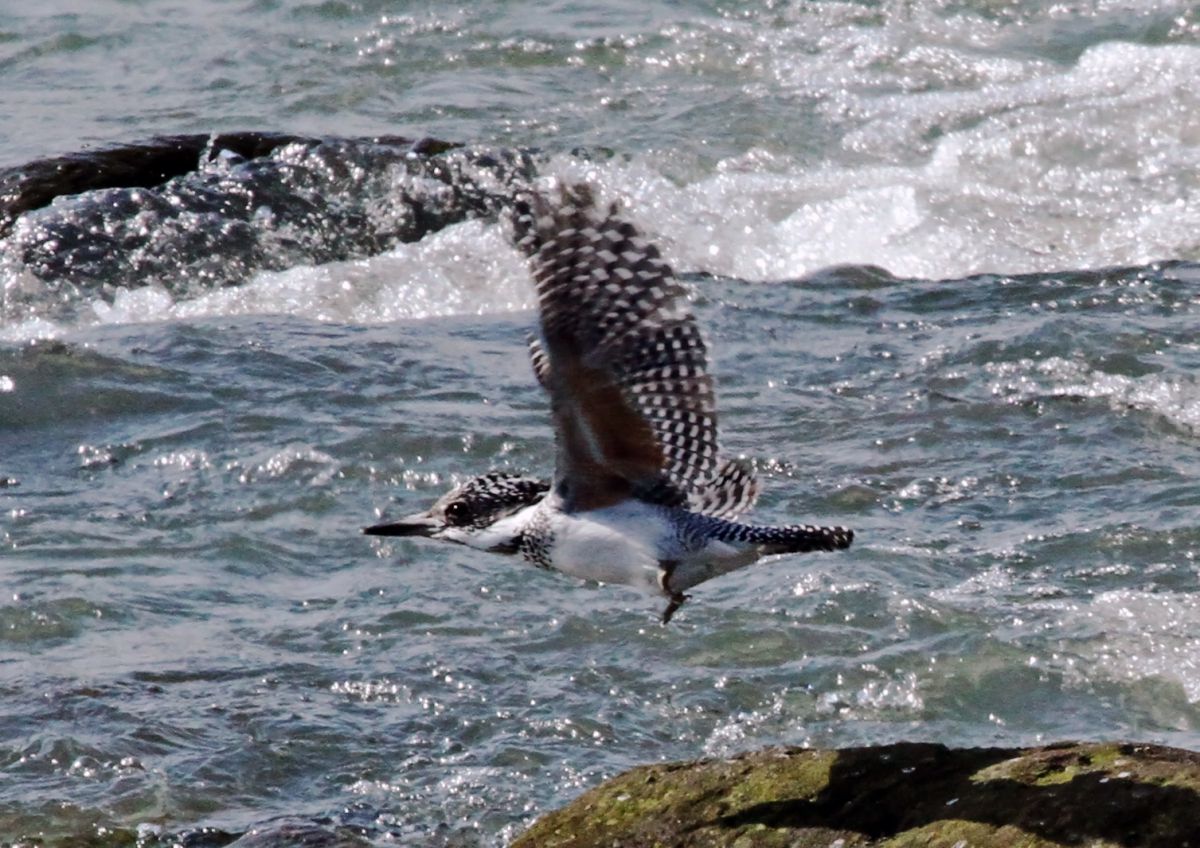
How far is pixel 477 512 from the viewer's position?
521cm

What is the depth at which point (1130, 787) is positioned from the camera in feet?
11.7

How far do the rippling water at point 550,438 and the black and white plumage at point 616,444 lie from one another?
732 mm

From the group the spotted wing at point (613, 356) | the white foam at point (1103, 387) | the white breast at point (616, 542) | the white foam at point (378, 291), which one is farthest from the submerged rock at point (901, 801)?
the white foam at point (378, 291)

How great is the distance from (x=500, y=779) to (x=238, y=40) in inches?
356

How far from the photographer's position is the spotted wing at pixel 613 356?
4.54 meters

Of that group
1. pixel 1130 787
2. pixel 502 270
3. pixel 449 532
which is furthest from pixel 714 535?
pixel 502 270

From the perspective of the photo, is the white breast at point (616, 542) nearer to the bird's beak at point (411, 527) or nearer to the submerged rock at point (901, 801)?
the bird's beak at point (411, 527)

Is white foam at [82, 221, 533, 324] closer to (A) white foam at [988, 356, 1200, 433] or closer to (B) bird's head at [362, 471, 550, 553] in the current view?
(A) white foam at [988, 356, 1200, 433]

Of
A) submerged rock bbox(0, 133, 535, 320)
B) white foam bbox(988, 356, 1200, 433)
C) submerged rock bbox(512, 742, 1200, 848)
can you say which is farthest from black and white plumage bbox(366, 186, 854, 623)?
submerged rock bbox(0, 133, 535, 320)

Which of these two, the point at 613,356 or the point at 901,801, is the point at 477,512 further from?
the point at 901,801

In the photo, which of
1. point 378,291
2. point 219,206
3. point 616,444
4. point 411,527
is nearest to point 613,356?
point 616,444

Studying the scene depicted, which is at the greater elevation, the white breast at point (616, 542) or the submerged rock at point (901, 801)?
the white breast at point (616, 542)

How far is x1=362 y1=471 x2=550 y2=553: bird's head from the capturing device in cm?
516

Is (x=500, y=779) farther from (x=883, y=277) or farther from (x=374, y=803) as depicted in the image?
(x=883, y=277)
